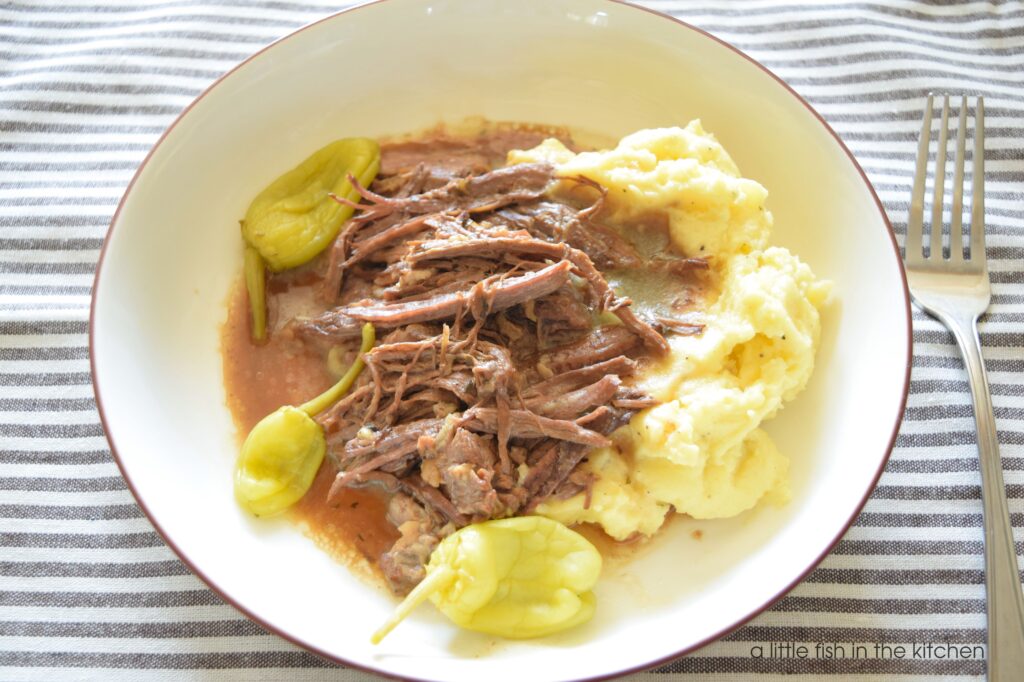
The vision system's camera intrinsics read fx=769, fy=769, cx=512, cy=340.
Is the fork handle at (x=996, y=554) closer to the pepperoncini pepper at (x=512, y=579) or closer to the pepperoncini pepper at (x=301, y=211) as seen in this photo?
the pepperoncini pepper at (x=512, y=579)

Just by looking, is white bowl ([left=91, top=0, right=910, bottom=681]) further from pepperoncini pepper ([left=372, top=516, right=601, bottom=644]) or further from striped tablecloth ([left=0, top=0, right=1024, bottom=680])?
striped tablecloth ([left=0, top=0, right=1024, bottom=680])

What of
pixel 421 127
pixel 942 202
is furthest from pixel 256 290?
pixel 942 202

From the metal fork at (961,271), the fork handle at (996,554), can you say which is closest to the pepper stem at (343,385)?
the metal fork at (961,271)

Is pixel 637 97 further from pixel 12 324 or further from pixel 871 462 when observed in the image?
pixel 12 324

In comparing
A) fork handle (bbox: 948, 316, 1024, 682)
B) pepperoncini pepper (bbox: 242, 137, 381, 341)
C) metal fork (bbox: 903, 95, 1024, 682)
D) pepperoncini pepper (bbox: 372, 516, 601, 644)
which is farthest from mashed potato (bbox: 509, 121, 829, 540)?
pepperoncini pepper (bbox: 242, 137, 381, 341)

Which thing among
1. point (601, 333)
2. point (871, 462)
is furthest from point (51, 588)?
point (871, 462)

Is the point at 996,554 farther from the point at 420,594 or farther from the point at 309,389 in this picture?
the point at 309,389

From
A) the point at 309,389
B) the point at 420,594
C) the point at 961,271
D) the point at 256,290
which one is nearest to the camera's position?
the point at 420,594
